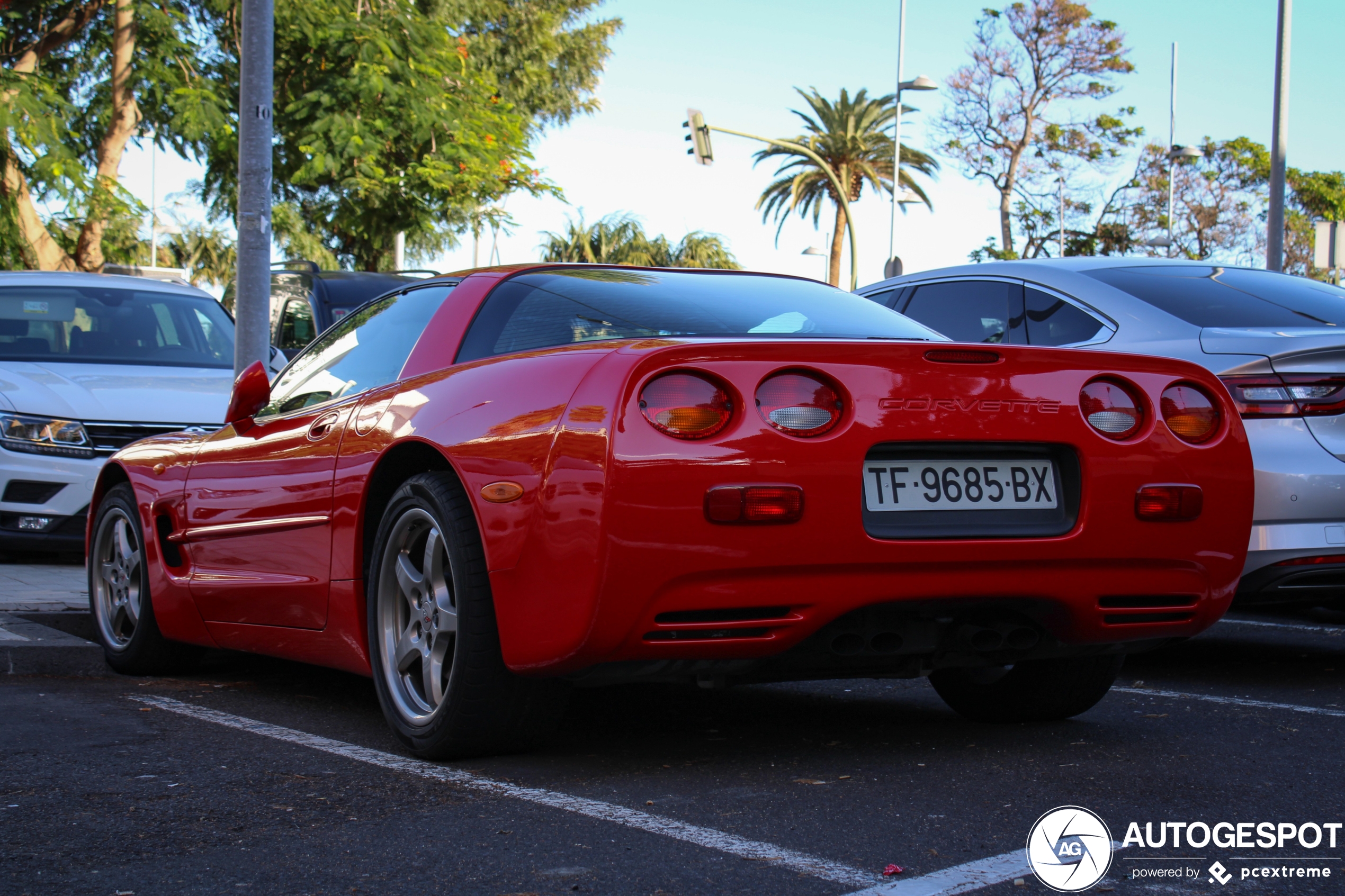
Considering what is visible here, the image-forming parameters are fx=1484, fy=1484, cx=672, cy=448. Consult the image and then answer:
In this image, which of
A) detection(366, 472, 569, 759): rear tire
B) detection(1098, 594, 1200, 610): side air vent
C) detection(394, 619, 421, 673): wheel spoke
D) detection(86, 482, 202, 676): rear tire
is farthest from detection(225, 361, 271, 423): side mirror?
detection(1098, 594, 1200, 610): side air vent

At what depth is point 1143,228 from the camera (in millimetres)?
51281

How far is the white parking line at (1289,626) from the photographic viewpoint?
701cm

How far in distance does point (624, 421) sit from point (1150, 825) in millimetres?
1366

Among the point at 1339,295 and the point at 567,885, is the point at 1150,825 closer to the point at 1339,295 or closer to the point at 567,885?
the point at 567,885

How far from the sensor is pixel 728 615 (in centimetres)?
326

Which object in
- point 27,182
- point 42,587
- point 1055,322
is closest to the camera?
point 1055,322

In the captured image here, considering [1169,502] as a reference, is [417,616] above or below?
below

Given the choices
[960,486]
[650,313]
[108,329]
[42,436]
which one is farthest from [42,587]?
[960,486]

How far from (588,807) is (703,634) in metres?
0.45

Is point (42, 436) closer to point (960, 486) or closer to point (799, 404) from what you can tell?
point (799, 404)

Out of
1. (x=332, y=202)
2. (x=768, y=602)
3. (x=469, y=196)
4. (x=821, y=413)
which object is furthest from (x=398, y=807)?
Answer: (x=332, y=202)

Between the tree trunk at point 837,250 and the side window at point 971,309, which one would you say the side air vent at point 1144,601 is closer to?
the side window at point 971,309

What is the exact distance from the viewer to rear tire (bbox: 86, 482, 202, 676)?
5258 mm

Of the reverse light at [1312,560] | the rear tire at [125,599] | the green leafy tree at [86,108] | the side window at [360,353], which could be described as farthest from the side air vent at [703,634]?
the green leafy tree at [86,108]
